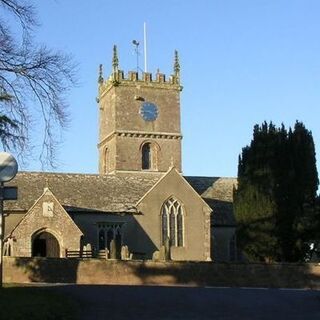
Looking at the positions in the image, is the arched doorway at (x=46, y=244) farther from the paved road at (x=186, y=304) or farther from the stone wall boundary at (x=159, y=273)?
the paved road at (x=186, y=304)

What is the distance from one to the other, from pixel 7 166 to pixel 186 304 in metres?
4.49

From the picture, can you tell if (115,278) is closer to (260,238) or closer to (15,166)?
(15,166)

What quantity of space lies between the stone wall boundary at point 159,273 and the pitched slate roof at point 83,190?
2028 centimetres

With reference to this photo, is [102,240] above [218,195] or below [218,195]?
below

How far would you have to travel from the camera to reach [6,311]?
10.0 meters

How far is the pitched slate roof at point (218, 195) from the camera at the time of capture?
48719mm

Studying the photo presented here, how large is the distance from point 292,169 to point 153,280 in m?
17.5

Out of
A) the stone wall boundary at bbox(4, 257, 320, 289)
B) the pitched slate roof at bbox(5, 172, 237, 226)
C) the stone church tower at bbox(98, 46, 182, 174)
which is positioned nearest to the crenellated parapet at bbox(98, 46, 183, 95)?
the stone church tower at bbox(98, 46, 182, 174)

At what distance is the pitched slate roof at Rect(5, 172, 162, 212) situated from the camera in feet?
143

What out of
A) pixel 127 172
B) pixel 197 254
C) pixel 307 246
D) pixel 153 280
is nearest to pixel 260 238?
pixel 307 246

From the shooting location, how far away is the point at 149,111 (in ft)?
202

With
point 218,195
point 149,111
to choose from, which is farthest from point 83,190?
point 149,111

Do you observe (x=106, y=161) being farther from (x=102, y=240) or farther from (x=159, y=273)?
(x=159, y=273)

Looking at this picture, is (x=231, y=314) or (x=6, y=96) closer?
(x=231, y=314)
